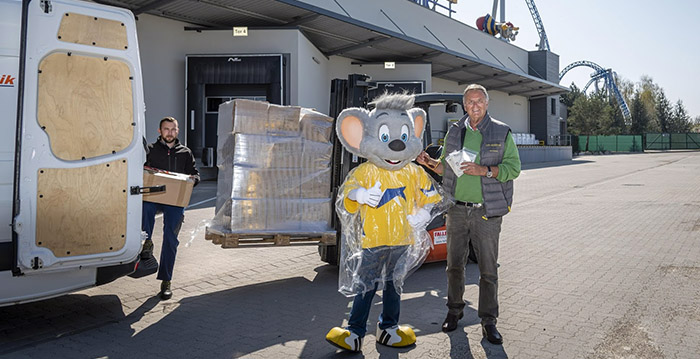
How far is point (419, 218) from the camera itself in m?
4.44

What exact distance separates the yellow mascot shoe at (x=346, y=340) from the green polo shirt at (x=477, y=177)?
1357 mm

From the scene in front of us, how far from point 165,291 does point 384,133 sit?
303 cm

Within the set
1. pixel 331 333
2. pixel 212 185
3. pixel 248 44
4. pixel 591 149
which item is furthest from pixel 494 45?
pixel 331 333

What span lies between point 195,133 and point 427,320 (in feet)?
50.9

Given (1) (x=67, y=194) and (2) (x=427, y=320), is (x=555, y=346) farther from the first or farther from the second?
(1) (x=67, y=194)

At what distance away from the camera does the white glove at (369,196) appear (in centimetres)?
421

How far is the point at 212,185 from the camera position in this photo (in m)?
18.4

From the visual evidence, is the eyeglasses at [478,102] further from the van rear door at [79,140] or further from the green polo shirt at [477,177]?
the van rear door at [79,140]

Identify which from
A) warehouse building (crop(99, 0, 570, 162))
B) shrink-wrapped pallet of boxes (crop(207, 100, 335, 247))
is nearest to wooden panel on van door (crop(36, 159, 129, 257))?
shrink-wrapped pallet of boxes (crop(207, 100, 335, 247))

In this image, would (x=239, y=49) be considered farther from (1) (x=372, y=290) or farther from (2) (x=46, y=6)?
(1) (x=372, y=290)

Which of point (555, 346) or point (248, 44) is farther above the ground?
point (248, 44)

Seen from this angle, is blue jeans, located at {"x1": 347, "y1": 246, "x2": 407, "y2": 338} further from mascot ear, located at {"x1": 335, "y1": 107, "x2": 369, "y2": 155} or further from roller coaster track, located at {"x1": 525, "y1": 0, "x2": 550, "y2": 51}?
roller coaster track, located at {"x1": 525, "y1": 0, "x2": 550, "y2": 51}

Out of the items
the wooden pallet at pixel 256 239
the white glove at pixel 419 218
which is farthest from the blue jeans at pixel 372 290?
the wooden pallet at pixel 256 239

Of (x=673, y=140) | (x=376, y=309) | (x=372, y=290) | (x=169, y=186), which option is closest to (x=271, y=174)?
(x=169, y=186)
